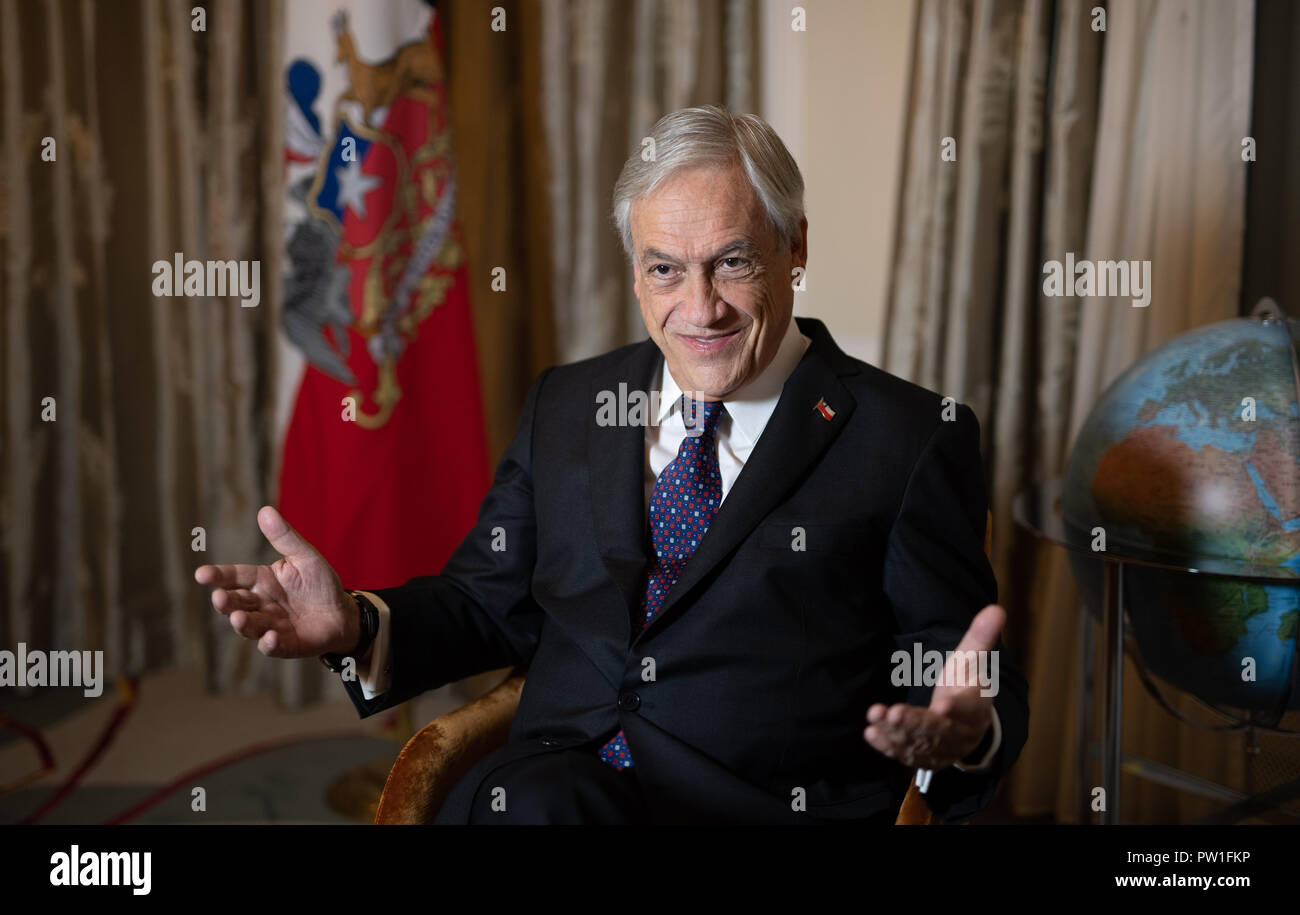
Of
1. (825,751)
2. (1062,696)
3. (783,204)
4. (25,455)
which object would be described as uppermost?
(783,204)

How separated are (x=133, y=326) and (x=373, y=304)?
1415 millimetres

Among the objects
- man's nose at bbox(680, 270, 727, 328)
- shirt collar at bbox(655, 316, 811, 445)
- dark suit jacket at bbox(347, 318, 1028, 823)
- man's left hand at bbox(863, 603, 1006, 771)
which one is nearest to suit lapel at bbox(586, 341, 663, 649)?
dark suit jacket at bbox(347, 318, 1028, 823)

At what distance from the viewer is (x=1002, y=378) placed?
10.5ft

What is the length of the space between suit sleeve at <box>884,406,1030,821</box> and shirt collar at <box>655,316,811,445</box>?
0.89 feet

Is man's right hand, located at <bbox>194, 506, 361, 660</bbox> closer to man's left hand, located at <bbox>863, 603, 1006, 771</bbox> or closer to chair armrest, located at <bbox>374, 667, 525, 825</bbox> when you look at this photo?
chair armrest, located at <bbox>374, 667, 525, 825</bbox>

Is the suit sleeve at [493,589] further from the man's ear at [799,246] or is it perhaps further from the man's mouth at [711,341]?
the man's ear at [799,246]

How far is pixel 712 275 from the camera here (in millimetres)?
1858

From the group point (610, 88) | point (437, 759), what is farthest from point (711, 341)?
point (610, 88)

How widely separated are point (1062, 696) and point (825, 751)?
5.39ft

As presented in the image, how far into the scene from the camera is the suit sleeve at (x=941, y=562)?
1.81 m

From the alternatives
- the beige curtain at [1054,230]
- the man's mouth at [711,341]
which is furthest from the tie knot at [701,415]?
the beige curtain at [1054,230]

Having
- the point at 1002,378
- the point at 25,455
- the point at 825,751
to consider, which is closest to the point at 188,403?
the point at 25,455
